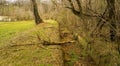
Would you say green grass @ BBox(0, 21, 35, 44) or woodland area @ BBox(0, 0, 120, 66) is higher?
woodland area @ BBox(0, 0, 120, 66)

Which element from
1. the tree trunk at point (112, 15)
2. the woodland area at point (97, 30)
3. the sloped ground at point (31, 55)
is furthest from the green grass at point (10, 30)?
the tree trunk at point (112, 15)

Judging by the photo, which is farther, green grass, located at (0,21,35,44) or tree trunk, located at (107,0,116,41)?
green grass, located at (0,21,35,44)

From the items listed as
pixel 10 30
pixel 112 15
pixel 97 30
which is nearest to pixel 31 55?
pixel 97 30

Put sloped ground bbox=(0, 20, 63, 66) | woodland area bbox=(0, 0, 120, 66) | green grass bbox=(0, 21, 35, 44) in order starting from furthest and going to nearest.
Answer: green grass bbox=(0, 21, 35, 44) < woodland area bbox=(0, 0, 120, 66) < sloped ground bbox=(0, 20, 63, 66)

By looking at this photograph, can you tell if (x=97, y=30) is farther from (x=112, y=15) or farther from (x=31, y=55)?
(x=31, y=55)

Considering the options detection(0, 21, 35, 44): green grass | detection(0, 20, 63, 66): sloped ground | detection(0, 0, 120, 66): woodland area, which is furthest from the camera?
detection(0, 21, 35, 44): green grass

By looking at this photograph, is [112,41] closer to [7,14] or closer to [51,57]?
[51,57]

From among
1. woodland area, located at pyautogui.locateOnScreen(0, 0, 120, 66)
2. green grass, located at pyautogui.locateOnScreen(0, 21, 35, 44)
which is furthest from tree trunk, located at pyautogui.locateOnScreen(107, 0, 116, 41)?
green grass, located at pyautogui.locateOnScreen(0, 21, 35, 44)

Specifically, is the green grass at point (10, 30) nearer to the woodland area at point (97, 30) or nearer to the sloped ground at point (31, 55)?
the sloped ground at point (31, 55)

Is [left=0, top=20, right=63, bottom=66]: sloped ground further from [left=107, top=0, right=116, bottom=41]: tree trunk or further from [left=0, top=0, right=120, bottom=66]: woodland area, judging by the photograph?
[left=107, top=0, right=116, bottom=41]: tree trunk

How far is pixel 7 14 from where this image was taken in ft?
265

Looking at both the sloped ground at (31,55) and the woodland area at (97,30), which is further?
the woodland area at (97,30)

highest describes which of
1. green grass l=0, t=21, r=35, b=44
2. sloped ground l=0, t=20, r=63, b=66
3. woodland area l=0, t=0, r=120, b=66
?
woodland area l=0, t=0, r=120, b=66

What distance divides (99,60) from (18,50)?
4400 millimetres
